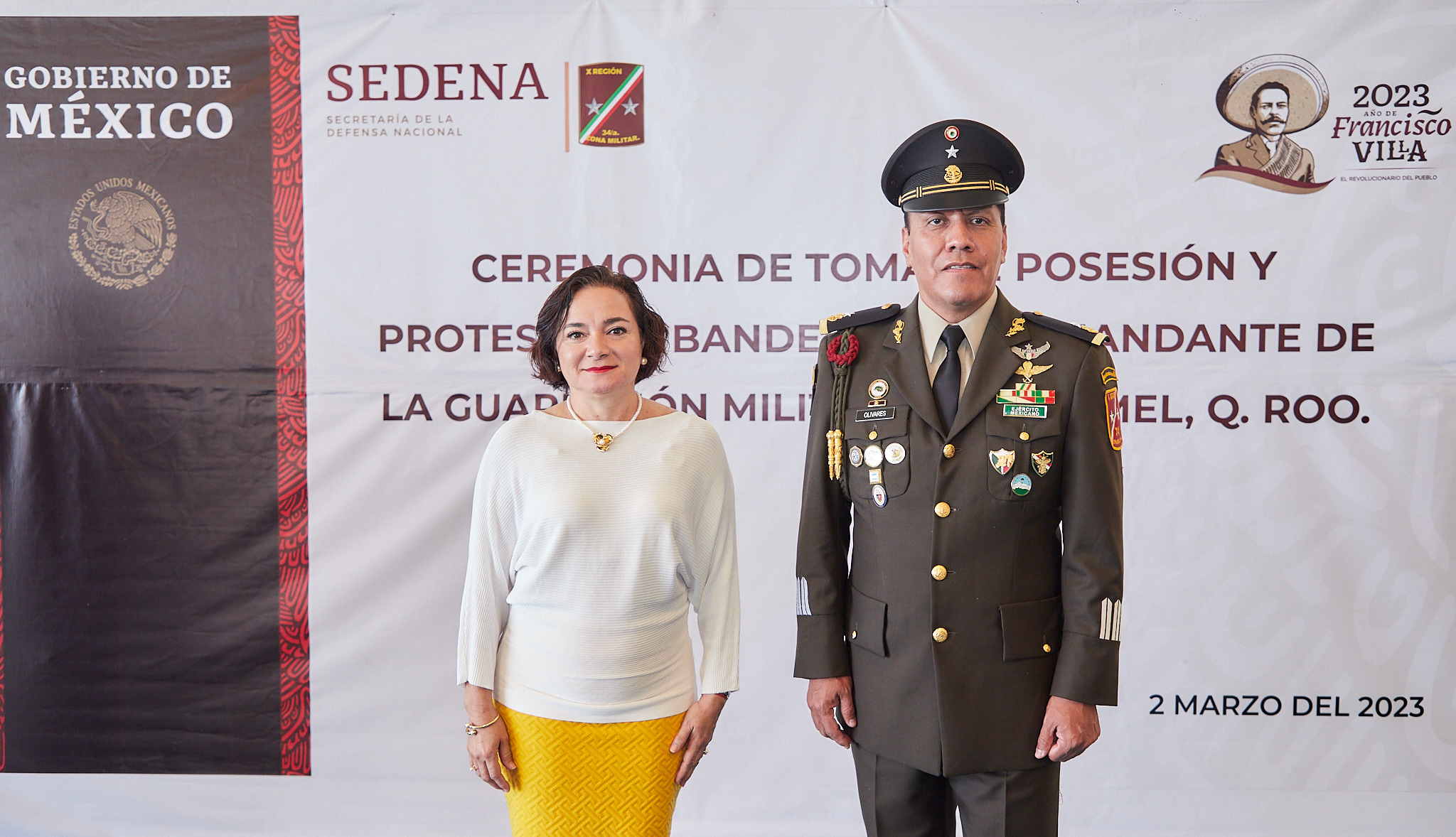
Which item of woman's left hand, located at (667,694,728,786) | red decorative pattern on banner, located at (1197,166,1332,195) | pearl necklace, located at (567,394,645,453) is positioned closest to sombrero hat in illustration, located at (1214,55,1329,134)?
red decorative pattern on banner, located at (1197,166,1332,195)

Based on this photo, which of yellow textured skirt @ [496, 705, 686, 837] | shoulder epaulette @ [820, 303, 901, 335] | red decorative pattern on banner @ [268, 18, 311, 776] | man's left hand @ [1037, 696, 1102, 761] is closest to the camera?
man's left hand @ [1037, 696, 1102, 761]

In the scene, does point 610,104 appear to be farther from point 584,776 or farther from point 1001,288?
point 584,776

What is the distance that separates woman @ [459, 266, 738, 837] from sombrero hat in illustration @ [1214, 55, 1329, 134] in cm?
182

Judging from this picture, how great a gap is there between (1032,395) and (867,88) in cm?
132

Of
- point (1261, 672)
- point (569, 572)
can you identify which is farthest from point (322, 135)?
point (1261, 672)

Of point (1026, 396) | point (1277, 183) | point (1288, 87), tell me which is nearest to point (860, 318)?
point (1026, 396)

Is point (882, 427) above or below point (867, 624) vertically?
above

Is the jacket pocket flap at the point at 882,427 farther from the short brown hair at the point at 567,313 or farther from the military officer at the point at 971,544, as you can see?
the short brown hair at the point at 567,313

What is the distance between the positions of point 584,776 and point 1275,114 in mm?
2350

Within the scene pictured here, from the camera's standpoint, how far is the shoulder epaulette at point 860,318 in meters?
1.79

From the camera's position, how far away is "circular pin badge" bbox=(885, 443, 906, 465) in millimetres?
1646

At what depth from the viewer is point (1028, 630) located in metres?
1.60

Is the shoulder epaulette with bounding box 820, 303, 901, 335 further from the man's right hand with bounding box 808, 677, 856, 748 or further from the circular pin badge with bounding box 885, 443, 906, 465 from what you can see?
the man's right hand with bounding box 808, 677, 856, 748

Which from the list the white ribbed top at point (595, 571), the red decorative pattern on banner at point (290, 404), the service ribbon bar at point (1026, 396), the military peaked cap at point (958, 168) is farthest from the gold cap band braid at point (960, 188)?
the red decorative pattern on banner at point (290, 404)
